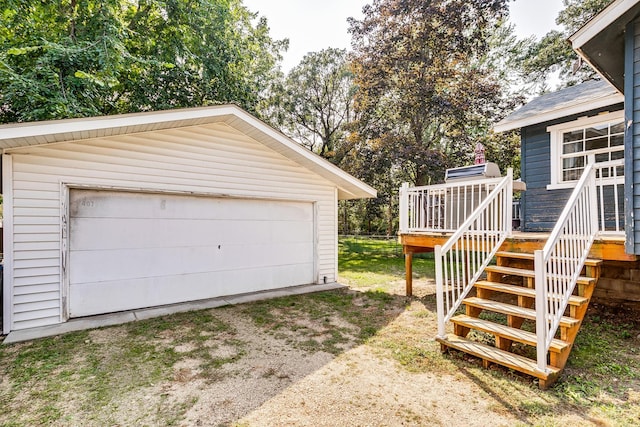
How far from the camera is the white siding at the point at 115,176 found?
4070mm

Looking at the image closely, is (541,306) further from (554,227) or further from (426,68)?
(426,68)

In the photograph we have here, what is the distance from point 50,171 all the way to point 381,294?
5.76m

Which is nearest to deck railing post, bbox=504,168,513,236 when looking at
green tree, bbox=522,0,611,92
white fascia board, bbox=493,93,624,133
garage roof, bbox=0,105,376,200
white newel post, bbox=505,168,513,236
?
white newel post, bbox=505,168,513,236

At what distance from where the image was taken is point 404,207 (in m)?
5.77

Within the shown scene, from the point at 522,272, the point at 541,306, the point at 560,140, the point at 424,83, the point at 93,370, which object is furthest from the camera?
the point at 424,83

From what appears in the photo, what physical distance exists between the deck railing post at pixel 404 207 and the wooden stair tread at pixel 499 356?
105 inches

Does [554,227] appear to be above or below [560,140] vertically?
below

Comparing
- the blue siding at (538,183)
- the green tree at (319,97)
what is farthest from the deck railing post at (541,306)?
the green tree at (319,97)

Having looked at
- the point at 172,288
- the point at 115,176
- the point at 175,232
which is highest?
the point at 115,176

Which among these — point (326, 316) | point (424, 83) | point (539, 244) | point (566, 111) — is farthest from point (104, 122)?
Answer: point (424, 83)

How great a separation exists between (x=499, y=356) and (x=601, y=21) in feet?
12.3

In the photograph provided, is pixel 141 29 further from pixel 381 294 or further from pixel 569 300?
pixel 569 300

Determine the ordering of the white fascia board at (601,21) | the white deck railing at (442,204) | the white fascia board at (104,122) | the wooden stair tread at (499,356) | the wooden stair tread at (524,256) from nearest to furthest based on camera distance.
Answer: the wooden stair tread at (499,356), the white fascia board at (601,21), the wooden stair tread at (524,256), the white fascia board at (104,122), the white deck railing at (442,204)

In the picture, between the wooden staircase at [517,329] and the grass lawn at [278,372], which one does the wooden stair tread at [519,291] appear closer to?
the wooden staircase at [517,329]
